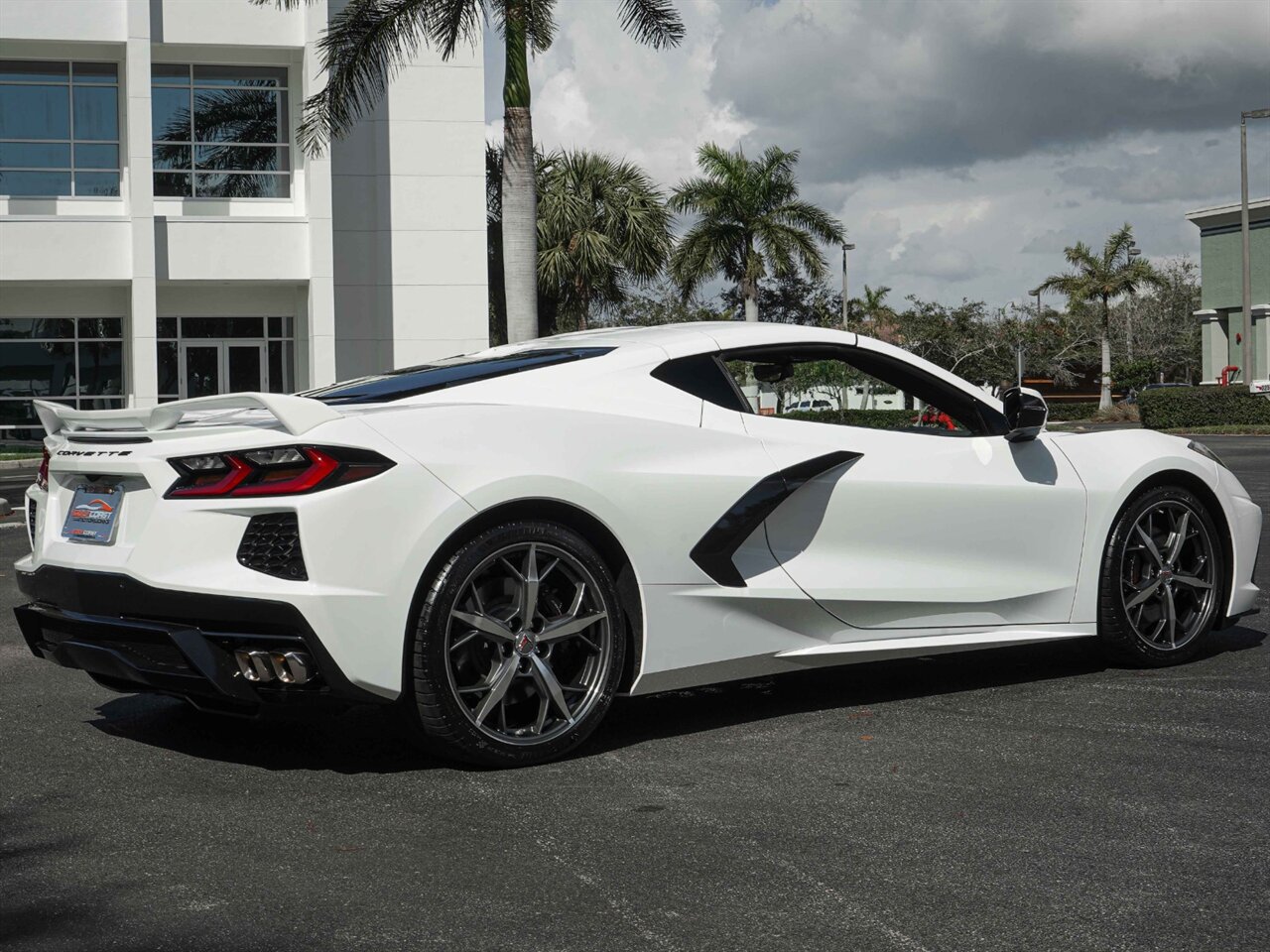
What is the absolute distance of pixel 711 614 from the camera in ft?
17.2

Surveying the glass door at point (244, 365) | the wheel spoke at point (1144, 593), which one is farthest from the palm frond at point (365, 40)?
the wheel spoke at point (1144, 593)

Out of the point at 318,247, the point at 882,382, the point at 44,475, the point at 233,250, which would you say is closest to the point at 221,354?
the point at 233,250

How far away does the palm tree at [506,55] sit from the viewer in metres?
20.2

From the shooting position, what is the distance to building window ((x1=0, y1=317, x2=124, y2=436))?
3328 cm

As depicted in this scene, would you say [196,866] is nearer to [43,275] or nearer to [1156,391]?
[43,275]

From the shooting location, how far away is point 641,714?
585 centimetres

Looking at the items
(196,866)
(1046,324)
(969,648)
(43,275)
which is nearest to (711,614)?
(969,648)

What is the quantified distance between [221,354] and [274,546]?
3082 centimetres

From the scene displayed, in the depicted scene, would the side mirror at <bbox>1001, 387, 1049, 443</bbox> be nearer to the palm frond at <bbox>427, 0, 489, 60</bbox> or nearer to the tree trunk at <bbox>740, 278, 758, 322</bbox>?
the palm frond at <bbox>427, 0, 489, 60</bbox>

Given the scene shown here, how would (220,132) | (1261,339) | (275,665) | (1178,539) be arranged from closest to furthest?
(275,665) < (1178,539) < (220,132) < (1261,339)

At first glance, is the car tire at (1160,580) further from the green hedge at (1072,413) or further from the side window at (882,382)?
the green hedge at (1072,413)

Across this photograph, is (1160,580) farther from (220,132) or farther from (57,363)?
(57,363)

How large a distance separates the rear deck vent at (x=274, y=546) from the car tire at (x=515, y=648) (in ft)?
1.33

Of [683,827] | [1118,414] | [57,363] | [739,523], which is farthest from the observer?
[1118,414]
